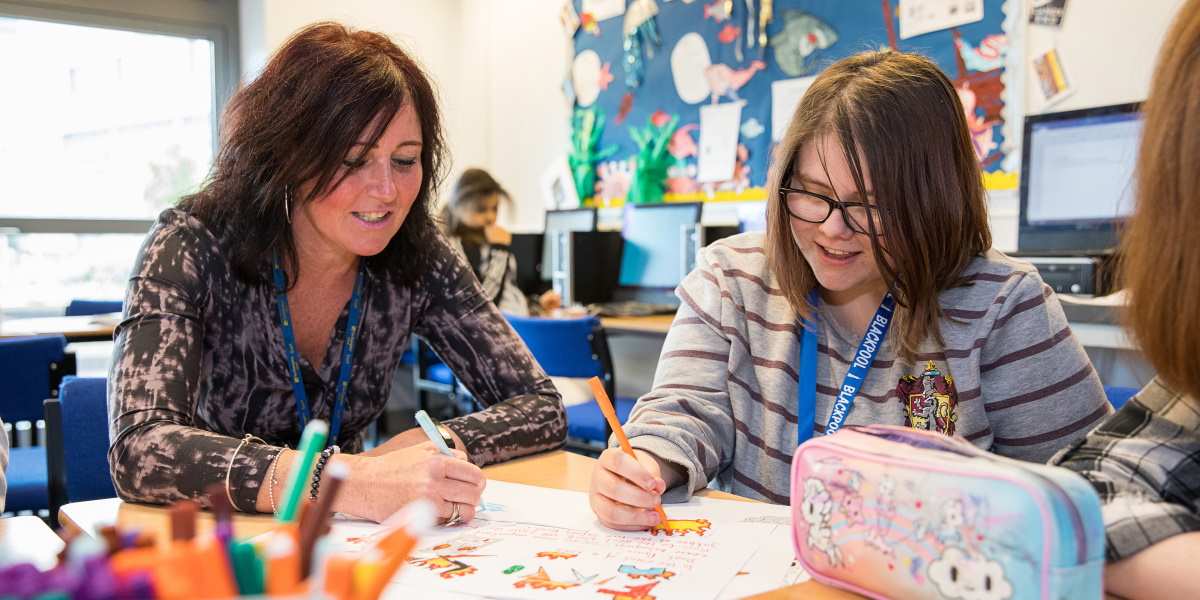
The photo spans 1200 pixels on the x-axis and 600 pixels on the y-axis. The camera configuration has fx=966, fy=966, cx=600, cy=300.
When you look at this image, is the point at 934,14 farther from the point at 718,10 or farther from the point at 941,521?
the point at 941,521

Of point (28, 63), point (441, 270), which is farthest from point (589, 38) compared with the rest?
point (441, 270)

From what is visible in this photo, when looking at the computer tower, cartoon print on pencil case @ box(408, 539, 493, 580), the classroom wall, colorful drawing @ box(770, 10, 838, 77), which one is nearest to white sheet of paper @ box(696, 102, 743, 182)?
colorful drawing @ box(770, 10, 838, 77)

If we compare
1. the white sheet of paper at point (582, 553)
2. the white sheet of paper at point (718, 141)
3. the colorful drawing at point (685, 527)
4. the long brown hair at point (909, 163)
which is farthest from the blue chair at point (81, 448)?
the white sheet of paper at point (718, 141)

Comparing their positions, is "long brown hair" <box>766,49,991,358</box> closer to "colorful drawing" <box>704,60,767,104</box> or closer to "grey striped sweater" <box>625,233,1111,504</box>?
"grey striped sweater" <box>625,233,1111,504</box>

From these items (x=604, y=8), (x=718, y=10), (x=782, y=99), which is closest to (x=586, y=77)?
(x=604, y=8)

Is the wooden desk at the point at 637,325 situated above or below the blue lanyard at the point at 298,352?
below

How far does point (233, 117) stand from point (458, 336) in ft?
1.62

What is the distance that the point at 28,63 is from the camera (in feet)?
16.3

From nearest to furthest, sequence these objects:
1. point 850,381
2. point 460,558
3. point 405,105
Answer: point 460,558
point 850,381
point 405,105

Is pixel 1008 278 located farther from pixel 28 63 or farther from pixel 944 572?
pixel 28 63

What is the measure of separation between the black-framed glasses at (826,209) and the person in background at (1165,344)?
43 cm

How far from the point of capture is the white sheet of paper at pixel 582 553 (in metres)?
0.85

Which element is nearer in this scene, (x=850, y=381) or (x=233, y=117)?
(x=850, y=381)

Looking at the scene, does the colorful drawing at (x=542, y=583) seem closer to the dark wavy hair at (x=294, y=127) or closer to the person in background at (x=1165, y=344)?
the person in background at (x=1165, y=344)
